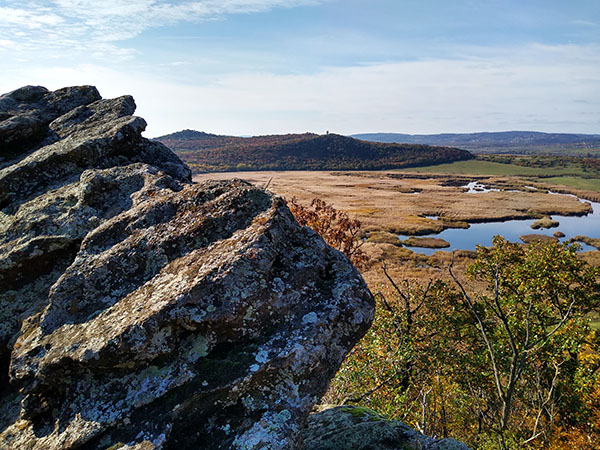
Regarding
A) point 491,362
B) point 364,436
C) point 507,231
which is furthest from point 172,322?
point 507,231

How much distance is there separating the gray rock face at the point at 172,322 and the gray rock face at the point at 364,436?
5.38 feet

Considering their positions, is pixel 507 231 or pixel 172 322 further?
pixel 507 231

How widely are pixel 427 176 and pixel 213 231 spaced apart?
199976mm

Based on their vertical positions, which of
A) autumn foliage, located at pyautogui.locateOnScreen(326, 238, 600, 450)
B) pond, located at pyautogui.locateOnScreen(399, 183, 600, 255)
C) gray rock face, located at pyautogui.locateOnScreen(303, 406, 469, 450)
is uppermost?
gray rock face, located at pyautogui.locateOnScreen(303, 406, 469, 450)

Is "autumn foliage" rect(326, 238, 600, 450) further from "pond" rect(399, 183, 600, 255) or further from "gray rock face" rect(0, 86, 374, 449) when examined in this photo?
"pond" rect(399, 183, 600, 255)

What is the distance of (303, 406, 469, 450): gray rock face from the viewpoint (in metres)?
6.64

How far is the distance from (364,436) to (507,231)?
8426 centimetres

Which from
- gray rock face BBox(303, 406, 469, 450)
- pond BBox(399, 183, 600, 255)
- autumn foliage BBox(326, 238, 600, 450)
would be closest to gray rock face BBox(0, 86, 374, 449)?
gray rock face BBox(303, 406, 469, 450)

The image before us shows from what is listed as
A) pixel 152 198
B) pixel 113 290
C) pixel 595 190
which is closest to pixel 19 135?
pixel 152 198

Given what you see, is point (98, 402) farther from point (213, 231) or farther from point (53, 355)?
point (213, 231)

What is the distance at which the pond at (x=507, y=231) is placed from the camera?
69975 mm

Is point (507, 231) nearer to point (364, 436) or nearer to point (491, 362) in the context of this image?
point (491, 362)

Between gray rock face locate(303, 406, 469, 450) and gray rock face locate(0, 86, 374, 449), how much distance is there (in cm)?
164

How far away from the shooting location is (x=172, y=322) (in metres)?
5.70
